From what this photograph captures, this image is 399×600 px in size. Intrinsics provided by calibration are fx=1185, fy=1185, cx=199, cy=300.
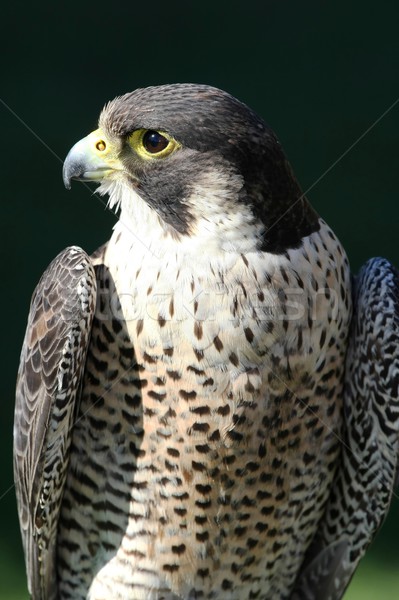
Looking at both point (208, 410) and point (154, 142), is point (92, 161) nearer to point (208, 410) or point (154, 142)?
point (154, 142)

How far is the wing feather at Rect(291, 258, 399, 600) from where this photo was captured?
418 centimetres

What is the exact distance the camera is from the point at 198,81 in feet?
30.5

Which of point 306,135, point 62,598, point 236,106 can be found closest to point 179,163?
point 236,106

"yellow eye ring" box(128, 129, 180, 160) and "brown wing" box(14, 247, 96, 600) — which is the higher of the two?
"yellow eye ring" box(128, 129, 180, 160)

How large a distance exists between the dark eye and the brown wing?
491 millimetres

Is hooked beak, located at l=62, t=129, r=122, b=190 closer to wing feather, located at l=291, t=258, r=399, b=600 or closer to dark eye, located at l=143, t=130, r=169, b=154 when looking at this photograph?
dark eye, located at l=143, t=130, r=169, b=154

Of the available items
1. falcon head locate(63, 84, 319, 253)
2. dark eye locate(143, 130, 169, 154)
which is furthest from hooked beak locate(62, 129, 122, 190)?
dark eye locate(143, 130, 169, 154)

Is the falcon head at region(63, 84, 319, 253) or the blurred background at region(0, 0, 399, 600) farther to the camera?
the blurred background at region(0, 0, 399, 600)

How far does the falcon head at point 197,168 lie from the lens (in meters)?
3.71

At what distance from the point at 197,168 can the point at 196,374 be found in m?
0.67

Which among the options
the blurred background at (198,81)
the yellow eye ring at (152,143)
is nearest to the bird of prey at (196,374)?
the yellow eye ring at (152,143)

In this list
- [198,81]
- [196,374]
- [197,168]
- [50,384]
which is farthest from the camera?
[198,81]

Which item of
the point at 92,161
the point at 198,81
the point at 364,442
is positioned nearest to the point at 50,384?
the point at 92,161

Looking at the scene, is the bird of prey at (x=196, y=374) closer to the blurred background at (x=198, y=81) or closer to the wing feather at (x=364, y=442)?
the wing feather at (x=364, y=442)
